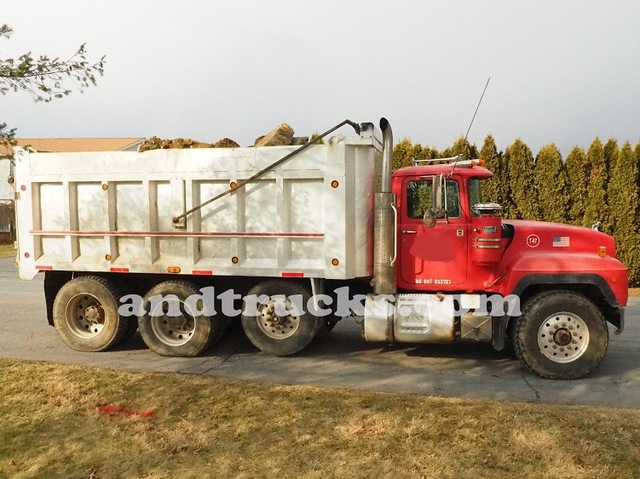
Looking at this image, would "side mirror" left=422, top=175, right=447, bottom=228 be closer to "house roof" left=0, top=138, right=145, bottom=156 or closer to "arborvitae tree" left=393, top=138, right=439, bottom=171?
"arborvitae tree" left=393, top=138, right=439, bottom=171

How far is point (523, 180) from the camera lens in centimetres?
1266

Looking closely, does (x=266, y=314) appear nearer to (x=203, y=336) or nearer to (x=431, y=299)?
(x=203, y=336)

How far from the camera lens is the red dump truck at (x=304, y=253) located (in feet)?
19.3

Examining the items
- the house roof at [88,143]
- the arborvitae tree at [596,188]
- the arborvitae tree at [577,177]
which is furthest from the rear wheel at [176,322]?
the house roof at [88,143]

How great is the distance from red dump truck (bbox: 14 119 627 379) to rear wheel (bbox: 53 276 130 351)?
19 mm

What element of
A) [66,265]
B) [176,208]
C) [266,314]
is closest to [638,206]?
[266,314]

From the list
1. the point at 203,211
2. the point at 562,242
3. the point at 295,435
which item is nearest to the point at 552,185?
the point at 562,242

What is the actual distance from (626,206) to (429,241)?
8.37 meters

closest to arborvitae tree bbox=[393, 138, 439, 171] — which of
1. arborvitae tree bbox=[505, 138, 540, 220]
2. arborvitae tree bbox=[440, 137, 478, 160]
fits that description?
arborvitae tree bbox=[440, 137, 478, 160]

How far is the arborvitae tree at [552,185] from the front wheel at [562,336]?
24.3ft

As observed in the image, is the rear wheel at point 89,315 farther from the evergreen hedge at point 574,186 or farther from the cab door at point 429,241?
the evergreen hedge at point 574,186

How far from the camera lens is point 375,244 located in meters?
6.22

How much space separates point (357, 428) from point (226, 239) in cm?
313

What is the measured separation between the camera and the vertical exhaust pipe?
6.10 metres
